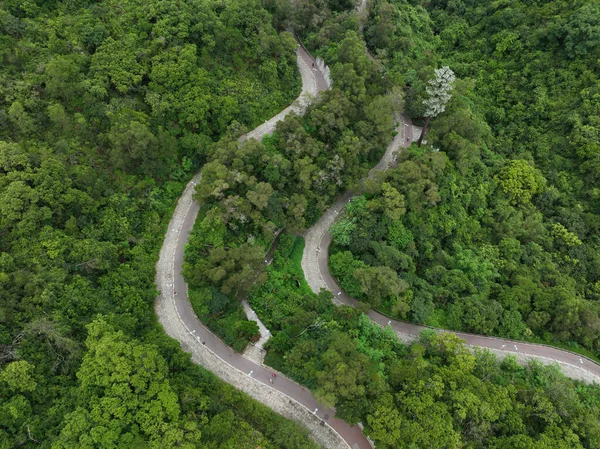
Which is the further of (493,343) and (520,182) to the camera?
(520,182)

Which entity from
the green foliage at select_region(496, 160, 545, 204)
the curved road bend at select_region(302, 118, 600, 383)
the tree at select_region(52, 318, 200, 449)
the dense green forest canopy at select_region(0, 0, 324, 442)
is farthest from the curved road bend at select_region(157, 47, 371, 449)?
the green foliage at select_region(496, 160, 545, 204)

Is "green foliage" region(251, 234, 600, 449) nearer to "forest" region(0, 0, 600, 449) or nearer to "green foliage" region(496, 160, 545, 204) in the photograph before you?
"forest" region(0, 0, 600, 449)

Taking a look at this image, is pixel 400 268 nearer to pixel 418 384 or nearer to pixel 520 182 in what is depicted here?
pixel 418 384

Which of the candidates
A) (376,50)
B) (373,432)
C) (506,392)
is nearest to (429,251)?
(506,392)

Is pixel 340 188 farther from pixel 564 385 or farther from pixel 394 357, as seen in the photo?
pixel 564 385

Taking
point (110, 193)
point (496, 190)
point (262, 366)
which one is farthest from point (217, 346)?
point (496, 190)
